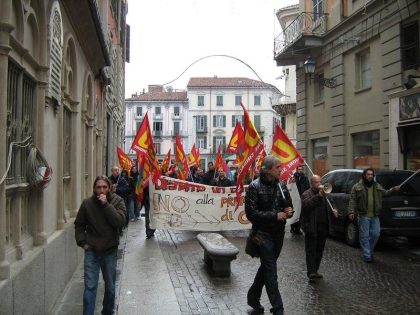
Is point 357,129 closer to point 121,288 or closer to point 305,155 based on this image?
point 305,155

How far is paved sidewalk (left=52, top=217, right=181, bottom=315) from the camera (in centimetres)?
647

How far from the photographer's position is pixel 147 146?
13000 millimetres

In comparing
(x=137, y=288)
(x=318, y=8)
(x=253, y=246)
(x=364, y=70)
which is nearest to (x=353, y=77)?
(x=364, y=70)

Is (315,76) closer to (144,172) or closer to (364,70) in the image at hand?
(364,70)

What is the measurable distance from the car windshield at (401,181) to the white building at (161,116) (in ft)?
267

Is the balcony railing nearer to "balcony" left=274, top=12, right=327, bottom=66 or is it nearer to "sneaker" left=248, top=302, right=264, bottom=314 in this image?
"balcony" left=274, top=12, right=327, bottom=66

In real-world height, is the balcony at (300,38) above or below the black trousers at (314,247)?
above

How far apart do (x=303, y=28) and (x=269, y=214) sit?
1827 cm

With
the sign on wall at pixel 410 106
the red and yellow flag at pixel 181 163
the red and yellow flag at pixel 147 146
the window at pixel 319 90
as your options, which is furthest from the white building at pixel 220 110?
the red and yellow flag at pixel 147 146

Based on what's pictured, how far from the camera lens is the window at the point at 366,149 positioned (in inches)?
698

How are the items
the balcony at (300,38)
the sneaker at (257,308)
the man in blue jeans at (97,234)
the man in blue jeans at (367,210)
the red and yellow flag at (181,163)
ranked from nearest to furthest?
the man in blue jeans at (97,234) → the sneaker at (257,308) → the man in blue jeans at (367,210) → the red and yellow flag at (181,163) → the balcony at (300,38)

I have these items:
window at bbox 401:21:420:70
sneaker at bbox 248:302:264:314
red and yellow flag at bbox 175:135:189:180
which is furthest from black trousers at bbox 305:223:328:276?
red and yellow flag at bbox 175:135:189:180

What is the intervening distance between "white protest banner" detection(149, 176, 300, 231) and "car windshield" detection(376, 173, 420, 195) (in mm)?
3542

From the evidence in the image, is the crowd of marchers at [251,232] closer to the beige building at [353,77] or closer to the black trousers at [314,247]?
the black trousers at [314,247]
